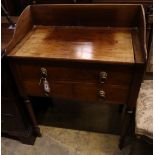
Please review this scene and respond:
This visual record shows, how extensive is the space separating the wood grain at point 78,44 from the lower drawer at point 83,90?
0.51 feet

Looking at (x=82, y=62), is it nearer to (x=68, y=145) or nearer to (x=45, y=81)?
(x=45, y=81)

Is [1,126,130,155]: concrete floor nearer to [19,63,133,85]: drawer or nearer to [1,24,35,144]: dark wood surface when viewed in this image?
[1,24,35,144]: dark wood surface

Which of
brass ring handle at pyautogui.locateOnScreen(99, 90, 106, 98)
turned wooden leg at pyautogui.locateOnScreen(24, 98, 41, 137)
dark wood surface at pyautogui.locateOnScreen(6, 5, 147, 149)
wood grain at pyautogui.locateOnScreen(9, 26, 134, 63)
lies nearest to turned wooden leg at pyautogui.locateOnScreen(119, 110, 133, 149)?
dark wood surface at pyautogui.locateOnScreen(6, 5, 147, 149)

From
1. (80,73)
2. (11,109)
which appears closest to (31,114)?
(11,109)

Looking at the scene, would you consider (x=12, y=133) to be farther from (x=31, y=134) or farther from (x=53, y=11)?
(x=53, y=11)

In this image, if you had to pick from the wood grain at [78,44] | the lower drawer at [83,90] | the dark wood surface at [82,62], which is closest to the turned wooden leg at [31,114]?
the dark wood surface at [82,62]

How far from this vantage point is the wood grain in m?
0.92

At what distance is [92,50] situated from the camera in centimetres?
96

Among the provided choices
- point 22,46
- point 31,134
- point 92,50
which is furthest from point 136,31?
point 31,134

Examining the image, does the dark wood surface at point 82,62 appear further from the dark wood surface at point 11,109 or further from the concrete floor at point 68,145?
the concrete floor at point 68,145

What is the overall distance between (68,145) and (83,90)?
55 centimetres

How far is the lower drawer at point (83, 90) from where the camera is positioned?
3.22 ft

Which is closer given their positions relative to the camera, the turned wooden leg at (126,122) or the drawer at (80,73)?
the drawer at (80,73)

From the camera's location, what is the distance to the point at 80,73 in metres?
0.95
